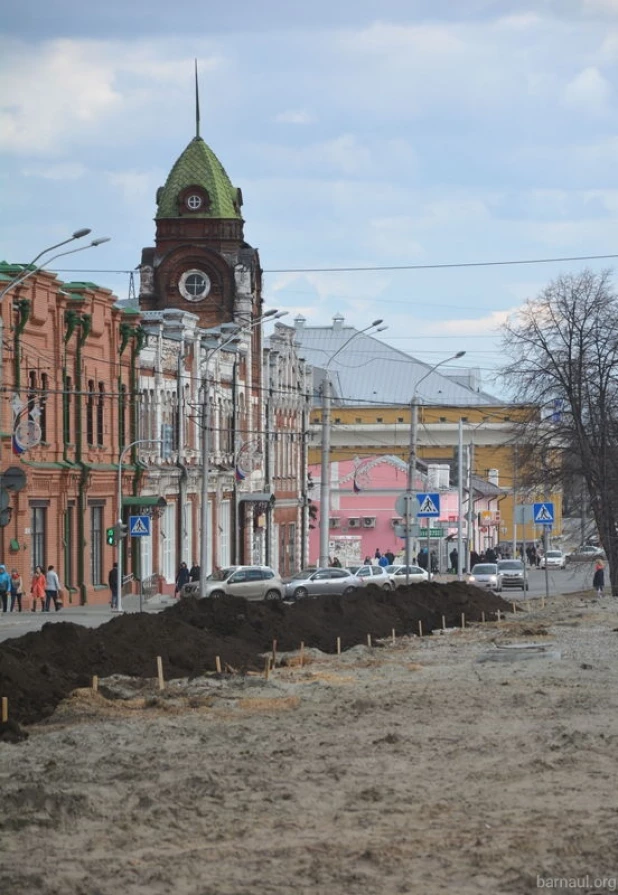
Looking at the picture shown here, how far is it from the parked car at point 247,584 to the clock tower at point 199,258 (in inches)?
950

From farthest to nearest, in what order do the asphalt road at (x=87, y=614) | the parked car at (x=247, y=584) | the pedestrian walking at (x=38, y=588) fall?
the parked car at (x=247, y=584)
the pedestrian walking at (x=38, y=588)
the asphalt road at (x=87, y=614)

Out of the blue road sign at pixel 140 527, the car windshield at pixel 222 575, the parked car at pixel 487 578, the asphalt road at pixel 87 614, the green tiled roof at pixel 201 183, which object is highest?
the green tiled roof at pixel 201 183

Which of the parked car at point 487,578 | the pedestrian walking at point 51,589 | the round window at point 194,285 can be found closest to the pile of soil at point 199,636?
the pedestrian walking at point 51,589

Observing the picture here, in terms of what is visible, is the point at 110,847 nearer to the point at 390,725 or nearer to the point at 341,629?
the point at 390,725

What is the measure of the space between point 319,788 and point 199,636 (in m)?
14.9

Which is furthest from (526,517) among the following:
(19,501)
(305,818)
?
(305,818)

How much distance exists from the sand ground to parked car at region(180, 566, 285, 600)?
87.8 feet

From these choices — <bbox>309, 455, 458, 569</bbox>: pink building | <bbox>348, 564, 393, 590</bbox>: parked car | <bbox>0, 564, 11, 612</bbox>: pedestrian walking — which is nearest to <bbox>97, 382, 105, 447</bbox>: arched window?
<bbox>348, 564, 393, 590</bbox>: parked car

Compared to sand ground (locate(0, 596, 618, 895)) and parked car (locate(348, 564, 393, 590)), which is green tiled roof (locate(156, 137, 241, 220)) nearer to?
parked car (locate(348, 564, 393, 590))

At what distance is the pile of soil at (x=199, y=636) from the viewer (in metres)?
24.2

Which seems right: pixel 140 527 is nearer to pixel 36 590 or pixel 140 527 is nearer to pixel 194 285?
pixel 36 590

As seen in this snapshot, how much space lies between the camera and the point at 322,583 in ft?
190

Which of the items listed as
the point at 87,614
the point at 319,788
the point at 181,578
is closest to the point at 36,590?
the point at 87,614

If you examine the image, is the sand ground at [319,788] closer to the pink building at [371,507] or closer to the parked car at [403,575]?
the parked car at [403,575]
